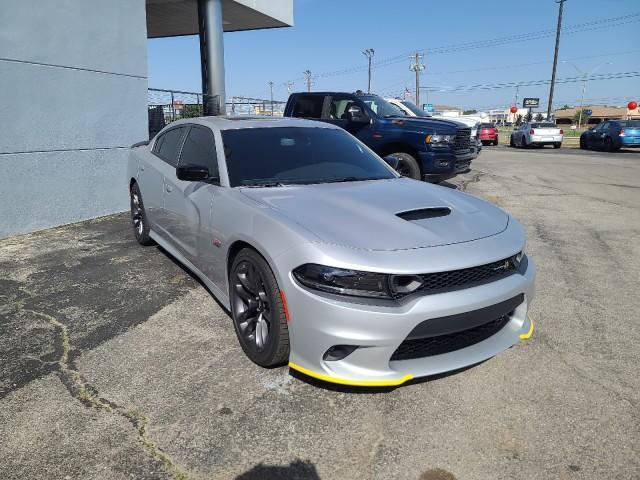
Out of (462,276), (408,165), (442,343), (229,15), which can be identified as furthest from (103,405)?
(229,15)

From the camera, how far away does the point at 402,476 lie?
7.20 feet

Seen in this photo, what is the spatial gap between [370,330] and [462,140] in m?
7.75

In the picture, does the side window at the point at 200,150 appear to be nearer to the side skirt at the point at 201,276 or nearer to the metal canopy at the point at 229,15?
the side skirt at the point at 201,276

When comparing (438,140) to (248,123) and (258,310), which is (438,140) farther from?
(258,310)

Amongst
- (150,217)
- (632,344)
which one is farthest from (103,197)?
(632,344)

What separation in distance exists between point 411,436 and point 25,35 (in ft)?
22.2

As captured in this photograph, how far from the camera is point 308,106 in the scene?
33.4 feet

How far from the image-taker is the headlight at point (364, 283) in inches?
98.6

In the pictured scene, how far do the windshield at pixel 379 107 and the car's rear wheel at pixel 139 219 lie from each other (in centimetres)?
522

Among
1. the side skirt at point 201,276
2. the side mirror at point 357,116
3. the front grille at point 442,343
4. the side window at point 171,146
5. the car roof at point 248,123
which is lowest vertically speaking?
the side skirt at point 201,276

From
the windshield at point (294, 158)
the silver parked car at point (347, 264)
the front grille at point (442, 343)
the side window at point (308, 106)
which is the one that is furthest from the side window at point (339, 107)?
the front grille at point (442, 343)

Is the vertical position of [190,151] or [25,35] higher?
[25,35]

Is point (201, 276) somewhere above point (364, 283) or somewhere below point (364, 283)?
below

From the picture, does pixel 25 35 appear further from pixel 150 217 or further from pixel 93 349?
pixel 93 349
